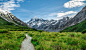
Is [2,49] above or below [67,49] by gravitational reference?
above

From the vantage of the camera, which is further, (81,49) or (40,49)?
(40,49)

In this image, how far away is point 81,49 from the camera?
8438 mm

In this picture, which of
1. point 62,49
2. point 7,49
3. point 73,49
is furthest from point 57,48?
point 7,49

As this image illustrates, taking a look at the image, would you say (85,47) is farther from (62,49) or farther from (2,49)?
(2,49)

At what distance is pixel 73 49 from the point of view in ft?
27.8

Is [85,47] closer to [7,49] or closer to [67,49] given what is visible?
[67,49]

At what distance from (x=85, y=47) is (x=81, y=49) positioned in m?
0.66

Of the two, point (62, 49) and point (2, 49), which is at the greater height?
point (2, 49)

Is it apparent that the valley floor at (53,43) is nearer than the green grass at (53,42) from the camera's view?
Yes

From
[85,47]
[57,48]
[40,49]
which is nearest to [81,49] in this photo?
[85,47]

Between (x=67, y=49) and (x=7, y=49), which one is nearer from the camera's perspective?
A: (x=67, y=49)

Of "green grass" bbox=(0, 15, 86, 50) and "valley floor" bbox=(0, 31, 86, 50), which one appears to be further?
"green grass" bbox=(0, 15, 86, 50)

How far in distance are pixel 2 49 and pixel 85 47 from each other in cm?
1114

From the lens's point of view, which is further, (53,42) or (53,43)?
(53,42)
